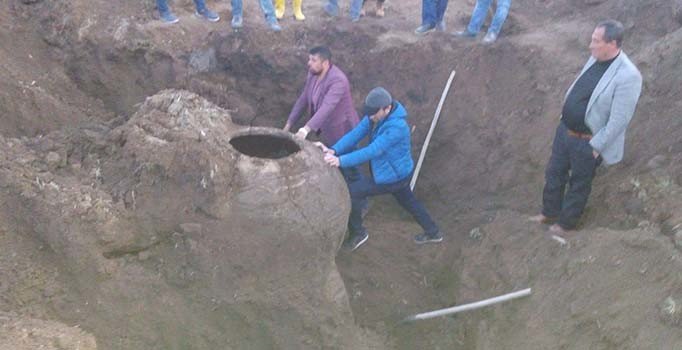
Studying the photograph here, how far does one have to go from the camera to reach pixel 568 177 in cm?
557

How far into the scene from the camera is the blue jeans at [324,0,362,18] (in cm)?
873

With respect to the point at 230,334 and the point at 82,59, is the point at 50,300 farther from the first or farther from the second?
the point at 82,59

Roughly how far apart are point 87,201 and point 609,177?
464 cm

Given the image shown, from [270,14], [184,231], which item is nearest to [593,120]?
[184,231]

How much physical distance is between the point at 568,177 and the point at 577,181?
1.00 feet

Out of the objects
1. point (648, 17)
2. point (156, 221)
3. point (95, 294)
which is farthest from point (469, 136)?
point (95, 294)

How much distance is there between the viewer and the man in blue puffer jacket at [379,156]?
5305mm

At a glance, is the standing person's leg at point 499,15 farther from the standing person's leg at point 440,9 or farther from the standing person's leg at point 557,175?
the standing person's leg at point 557,175

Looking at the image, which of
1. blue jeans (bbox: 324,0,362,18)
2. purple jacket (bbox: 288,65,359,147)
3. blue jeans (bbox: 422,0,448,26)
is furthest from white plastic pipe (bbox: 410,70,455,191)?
blue jeans (bbox: 324,0,362,18)

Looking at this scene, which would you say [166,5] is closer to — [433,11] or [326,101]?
[326,101]

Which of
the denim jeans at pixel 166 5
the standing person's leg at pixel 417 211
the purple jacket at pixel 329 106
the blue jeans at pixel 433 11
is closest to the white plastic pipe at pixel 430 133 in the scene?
the standing person's leg at pixel 417 211

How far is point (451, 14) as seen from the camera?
935 cm

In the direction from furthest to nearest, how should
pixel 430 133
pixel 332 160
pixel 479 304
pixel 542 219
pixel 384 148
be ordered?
pixel 430 133 → pixel 542 219 → pixel 384 148 → pixel 332 160 → pixel 479 304

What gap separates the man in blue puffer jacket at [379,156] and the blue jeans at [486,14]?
3185mm
